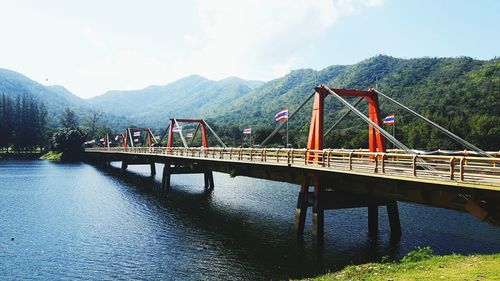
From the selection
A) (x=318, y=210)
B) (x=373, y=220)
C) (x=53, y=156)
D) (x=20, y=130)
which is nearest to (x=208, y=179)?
(x=373, y=220)

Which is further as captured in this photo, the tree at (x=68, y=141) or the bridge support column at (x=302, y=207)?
the tree at (x=68, y=141)

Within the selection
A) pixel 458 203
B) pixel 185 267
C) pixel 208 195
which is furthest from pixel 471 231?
pixel 208 195

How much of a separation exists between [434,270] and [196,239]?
18.8 m

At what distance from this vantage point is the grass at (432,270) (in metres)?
14.8

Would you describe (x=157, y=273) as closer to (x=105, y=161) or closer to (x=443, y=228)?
(x=443, y=228)

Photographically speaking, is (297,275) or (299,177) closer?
(297,275)

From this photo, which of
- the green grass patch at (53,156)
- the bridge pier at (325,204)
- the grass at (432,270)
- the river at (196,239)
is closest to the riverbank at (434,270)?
the grass at (432,270)

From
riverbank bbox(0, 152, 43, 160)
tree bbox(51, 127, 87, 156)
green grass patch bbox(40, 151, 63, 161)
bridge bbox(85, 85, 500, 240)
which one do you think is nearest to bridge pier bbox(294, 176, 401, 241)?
bridge bbox(85, 85, 500, 240)

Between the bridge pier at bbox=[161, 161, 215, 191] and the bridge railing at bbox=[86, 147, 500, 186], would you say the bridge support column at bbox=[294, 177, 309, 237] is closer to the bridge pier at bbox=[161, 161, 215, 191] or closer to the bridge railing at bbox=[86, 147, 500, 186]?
the bridge railing at bbox=[86, 147, 500, 186]

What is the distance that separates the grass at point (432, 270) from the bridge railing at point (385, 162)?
12.3ft

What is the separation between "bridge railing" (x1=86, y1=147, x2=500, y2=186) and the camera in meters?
16.8

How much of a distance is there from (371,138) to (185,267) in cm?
1919

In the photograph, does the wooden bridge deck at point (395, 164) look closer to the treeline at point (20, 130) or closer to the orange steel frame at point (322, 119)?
the orange steel frame at point (322, 119)

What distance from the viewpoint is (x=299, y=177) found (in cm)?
3033
